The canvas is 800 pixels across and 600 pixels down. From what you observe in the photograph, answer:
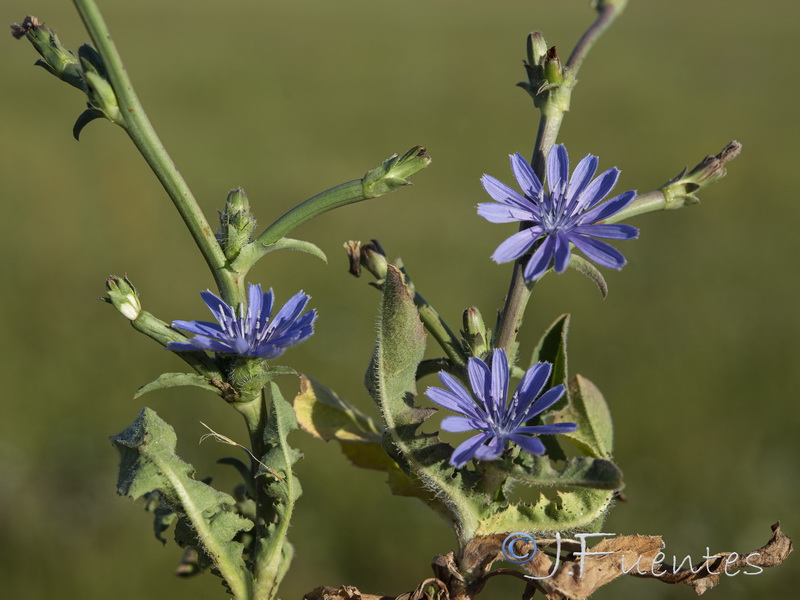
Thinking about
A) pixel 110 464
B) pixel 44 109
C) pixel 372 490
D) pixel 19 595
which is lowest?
pixel 19 595

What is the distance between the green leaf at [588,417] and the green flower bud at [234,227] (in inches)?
31.9

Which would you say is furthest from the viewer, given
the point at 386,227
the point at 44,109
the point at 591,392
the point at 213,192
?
the point at 44,109

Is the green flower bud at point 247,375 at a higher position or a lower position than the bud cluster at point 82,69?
lower

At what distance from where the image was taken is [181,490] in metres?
1.57

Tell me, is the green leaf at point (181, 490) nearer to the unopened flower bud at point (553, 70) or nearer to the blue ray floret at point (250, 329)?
the blue ray floret at point (250, 329)

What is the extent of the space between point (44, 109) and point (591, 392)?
716 inches

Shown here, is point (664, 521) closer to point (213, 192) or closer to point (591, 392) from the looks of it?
point (591, 392)

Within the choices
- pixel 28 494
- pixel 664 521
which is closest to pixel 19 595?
pixel 28 494

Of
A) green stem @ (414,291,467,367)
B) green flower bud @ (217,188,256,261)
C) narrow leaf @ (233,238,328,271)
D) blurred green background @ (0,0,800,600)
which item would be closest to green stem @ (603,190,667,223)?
green stem @ (414,291,467,367)

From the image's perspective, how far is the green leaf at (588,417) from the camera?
1768 mm

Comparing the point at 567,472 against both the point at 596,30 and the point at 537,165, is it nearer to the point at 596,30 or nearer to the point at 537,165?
the point at 537,165

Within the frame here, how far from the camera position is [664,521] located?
22.6 feet

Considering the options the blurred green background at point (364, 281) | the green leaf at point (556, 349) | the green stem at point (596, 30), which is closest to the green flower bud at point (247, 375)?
the green leaf at point (556, 349)

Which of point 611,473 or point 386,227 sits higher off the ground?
point 386,227
